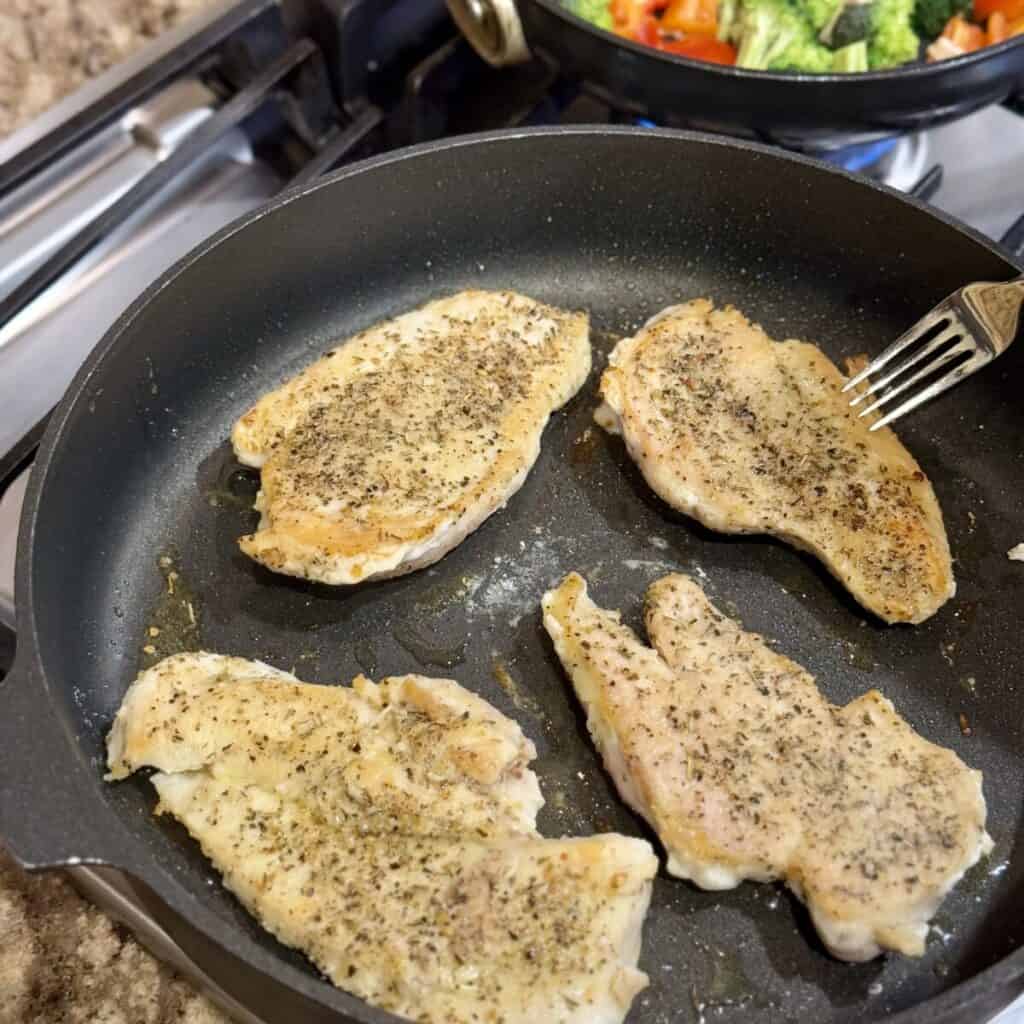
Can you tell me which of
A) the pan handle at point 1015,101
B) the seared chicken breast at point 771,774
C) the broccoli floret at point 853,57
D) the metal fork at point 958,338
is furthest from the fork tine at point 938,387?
the broccoli floret at point 853,57

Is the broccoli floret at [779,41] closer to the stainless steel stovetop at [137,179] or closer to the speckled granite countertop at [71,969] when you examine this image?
the stainless steel stovetop at [137,179]

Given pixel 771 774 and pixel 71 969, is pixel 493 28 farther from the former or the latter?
pixel 71 969

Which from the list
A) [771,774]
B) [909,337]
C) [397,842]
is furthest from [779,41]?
[397,842]

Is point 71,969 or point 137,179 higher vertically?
point 137,179

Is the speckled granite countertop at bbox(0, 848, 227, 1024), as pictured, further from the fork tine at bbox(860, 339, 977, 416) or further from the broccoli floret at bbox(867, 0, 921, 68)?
the broccoli floret at bbox(867, 0, 921, 68)


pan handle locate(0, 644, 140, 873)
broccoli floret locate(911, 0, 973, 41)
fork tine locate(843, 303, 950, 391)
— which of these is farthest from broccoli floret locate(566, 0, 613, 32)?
pan handle locate(0, 644, 140, 873)

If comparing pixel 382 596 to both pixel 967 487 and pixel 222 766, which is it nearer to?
pixel 222 766
